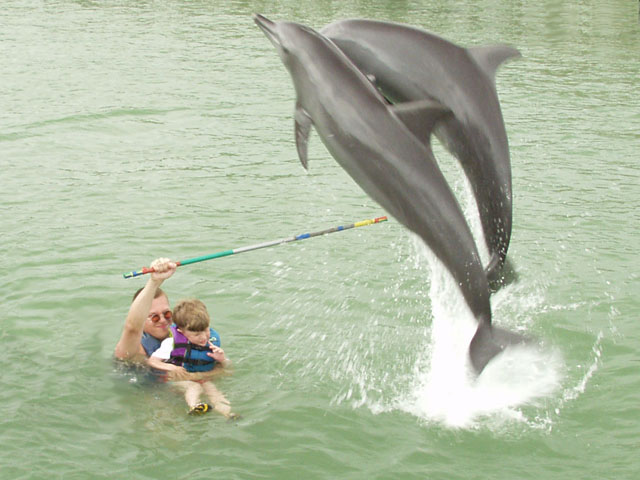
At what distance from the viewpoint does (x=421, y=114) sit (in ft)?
20.0

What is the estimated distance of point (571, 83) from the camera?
863 inches

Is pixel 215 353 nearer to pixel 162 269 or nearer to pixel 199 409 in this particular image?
pixel 199 409

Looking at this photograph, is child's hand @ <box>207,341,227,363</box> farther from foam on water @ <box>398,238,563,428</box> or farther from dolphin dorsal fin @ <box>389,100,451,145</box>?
dolphin dorsal fin @ <box>389,100,451,145</box>

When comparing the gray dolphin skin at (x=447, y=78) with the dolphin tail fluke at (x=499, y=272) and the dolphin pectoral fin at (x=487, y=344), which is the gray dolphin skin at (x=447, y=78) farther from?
the dolphin pectoral fin at (x=487, y=344)

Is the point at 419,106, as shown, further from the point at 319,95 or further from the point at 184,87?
the point at 184,87

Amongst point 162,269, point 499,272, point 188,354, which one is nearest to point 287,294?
point 188,354

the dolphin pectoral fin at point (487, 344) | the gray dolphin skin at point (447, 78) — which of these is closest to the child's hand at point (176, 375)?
the dolphin pectoral fin at point (487, 344)

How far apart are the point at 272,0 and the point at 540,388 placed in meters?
31.9

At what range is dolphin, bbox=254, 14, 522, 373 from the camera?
240 inches

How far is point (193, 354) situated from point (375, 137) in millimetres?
3086

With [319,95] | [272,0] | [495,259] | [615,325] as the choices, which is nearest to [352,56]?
[319,95]

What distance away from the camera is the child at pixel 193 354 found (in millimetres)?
8031

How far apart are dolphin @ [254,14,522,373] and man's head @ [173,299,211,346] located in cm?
213

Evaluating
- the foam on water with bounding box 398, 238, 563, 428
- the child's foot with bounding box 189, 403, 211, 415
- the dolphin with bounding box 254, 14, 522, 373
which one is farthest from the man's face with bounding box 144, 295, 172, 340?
the dolphin with bounding box 254, 14, 522, 373
